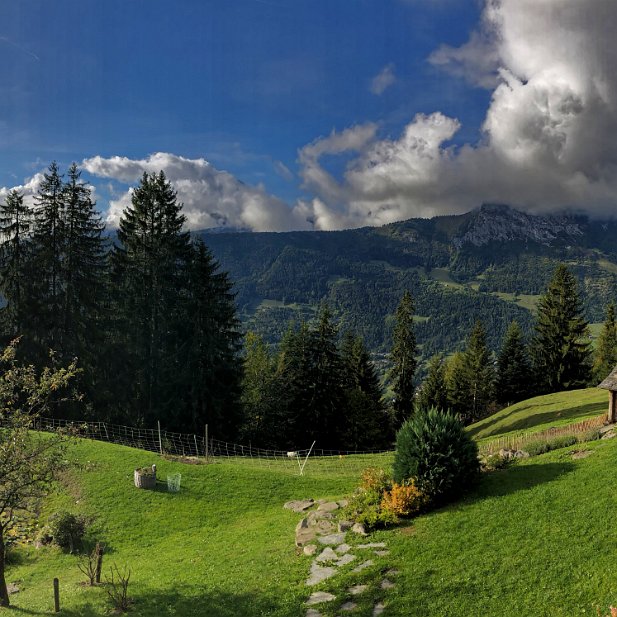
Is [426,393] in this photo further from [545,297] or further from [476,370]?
[545,297]

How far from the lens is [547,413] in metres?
48.1

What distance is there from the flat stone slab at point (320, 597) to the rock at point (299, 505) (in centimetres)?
944

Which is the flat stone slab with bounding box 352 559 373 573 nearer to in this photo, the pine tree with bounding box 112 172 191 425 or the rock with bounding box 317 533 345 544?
the rock with bounding box 317 533 345 544

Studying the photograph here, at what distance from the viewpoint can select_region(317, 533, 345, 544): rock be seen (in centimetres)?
1884

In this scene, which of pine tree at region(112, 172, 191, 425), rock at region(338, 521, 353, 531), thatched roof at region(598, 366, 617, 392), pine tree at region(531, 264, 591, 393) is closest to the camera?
rock at region(338, 521, 353, 531)

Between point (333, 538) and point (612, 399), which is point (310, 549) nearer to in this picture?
point (333, 538)

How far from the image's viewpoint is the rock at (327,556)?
17.4 metres

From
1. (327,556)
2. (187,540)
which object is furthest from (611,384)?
(187,540)

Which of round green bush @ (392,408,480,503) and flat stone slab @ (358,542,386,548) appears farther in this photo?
round green bush @ (392,408,480,503)

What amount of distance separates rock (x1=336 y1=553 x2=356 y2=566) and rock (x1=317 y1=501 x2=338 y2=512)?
16.6ft

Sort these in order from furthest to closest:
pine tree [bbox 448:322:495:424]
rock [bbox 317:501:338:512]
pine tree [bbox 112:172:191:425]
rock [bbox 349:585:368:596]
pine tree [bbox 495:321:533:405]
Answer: pine tree [bbox 448:322:495:424] < pine tree [bbox 495:321:533:405] < pine tree [bbox 112:172:191:425] < rock [bbox 317:501:338:512] < rock [bbox 349:585:368:596]

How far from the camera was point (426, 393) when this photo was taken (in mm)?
85938

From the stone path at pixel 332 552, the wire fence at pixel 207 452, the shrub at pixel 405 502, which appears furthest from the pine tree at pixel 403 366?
the shrub at pixel 405 502

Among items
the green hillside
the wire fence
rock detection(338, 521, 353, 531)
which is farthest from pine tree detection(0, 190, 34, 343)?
rock detection(338, 521, 353, 531)
